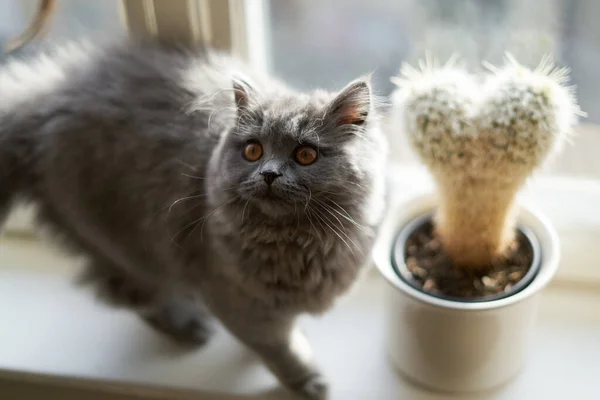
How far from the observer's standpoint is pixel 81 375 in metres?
1.14

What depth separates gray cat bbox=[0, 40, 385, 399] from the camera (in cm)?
83

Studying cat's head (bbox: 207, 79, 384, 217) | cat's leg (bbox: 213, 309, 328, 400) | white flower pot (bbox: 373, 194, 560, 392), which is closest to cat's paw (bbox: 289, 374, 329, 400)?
cat's leg (bbox: 213, 309, 328, 400)

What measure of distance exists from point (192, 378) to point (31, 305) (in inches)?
15.6

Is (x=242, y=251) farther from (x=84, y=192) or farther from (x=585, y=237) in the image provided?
(x=585, y=237)

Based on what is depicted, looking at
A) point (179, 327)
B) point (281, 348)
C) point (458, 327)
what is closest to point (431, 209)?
point (458, 327)

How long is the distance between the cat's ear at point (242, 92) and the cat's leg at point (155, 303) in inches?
16.6

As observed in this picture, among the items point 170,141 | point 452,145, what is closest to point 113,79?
point 170,141

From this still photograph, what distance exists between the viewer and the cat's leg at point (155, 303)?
1.14 m

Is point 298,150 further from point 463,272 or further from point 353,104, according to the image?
point 463,272

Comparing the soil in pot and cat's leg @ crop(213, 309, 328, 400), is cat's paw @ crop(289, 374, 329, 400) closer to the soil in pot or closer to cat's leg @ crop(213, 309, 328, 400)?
cat's leg @ crop(213, 309, 328, 400)

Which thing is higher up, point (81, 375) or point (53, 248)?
point (53, 248)

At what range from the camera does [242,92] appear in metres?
0.84

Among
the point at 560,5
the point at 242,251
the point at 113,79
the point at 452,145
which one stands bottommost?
the point at 242,251

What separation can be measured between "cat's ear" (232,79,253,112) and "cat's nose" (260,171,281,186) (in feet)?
0.36
